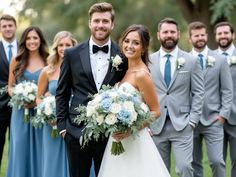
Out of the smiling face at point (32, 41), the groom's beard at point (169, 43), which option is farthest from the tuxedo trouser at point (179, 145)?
the smiling face at point (32, 41)

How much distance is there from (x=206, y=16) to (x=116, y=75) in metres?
12.8

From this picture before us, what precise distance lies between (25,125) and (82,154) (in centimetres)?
256

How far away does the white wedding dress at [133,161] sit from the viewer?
5781 mm

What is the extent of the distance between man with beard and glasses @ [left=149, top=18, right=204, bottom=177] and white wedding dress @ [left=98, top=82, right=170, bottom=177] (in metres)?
1.36

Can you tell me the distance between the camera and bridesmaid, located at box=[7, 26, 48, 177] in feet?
27.2

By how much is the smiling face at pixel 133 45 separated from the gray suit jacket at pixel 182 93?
1379 millimetres

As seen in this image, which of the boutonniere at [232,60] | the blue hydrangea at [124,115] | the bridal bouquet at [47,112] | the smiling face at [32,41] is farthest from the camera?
the smiling face at [32,41]

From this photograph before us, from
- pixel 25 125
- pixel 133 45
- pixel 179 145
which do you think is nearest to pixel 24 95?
pixel 25 125

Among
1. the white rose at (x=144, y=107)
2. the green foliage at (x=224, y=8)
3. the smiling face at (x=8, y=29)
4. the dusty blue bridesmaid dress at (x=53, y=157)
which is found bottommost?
the dusty blue bridesmaid dress at (x=53, y=157)

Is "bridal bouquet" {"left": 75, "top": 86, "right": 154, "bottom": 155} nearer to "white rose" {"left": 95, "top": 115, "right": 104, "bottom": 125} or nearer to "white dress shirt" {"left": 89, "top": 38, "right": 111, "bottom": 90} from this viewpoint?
"white rose" {"left": 95, "top": 115, "right": 104, "bottom": 125}

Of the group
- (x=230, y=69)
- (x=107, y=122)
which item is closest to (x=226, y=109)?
(x=230, y=69)

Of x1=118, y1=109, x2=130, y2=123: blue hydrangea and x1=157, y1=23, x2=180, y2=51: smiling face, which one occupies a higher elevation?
x1=157, y1=23, x2=180, y2=51: smiling face

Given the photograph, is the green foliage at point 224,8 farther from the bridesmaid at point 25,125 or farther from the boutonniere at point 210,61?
the bridesmaid at point 25,125

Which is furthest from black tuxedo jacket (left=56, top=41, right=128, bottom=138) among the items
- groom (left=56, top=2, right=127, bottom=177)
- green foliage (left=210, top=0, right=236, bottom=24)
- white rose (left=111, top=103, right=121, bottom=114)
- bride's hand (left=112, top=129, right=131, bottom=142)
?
green foliage (left=210, top=0, right=236, bottom=24)
